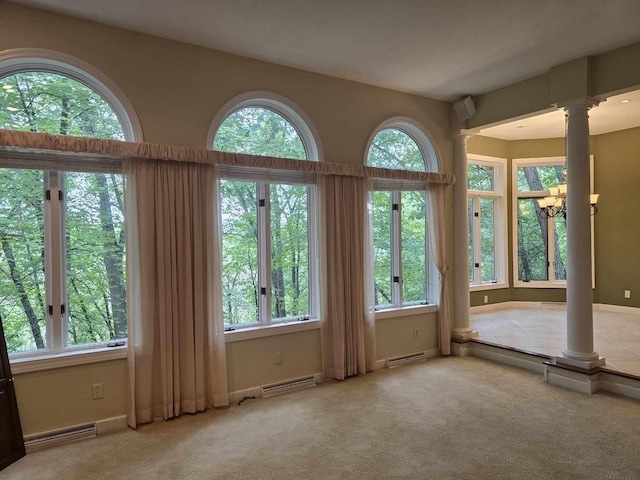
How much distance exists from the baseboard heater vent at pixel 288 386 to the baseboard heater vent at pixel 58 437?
56.6 inches

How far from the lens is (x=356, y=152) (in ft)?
14.4

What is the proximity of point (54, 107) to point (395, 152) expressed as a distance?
345 cm

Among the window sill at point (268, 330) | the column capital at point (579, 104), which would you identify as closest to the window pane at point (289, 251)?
the window sill at point (268, 330)

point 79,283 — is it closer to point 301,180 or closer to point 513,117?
point 301,180

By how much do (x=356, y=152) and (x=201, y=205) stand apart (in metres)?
1.82

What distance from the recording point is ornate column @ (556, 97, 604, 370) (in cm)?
387

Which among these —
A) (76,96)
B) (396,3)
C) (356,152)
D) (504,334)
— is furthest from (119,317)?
(504,334)

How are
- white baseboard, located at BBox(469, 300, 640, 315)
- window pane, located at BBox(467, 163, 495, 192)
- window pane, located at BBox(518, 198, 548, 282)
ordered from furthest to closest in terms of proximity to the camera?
1. window pane, located at BBox(518, 198, 548, 282)
2. window pane, located at BBox(467, 163, 495, 192)
3. white baseboard, located at BBox(469, 300, 640, 315)

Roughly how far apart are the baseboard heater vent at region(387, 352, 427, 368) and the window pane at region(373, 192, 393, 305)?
2.14 ft

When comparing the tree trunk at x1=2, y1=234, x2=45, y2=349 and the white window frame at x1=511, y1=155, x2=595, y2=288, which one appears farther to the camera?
the white window frame at x1=511, y1=155, x2=595, y2=288

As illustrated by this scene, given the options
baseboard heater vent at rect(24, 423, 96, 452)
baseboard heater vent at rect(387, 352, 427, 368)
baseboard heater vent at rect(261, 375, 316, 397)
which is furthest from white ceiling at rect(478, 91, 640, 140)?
baseboard heater vent at rect(24, 423, 96, 452)

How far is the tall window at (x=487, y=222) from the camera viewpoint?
671cm

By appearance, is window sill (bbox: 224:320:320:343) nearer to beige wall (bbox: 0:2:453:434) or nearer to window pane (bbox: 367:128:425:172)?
beige wall (bbox: 0:2:453:434)

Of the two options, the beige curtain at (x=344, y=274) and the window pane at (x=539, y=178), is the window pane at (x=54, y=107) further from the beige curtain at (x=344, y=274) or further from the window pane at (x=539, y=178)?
the window pane at (x=539, y=178)
